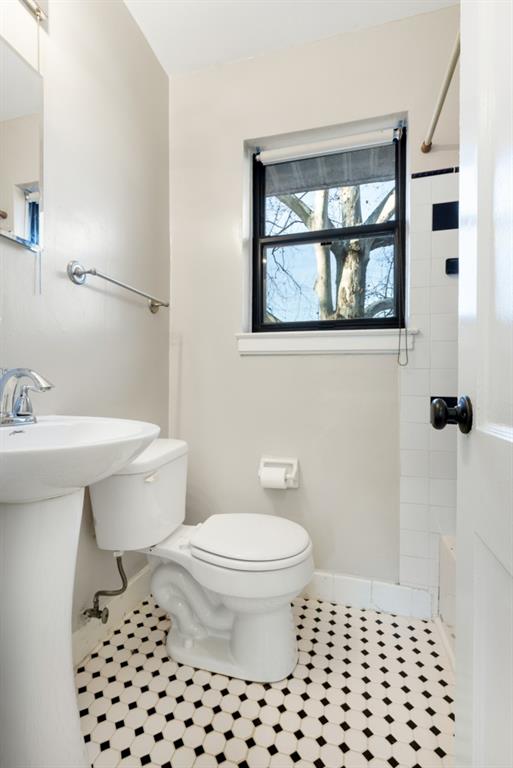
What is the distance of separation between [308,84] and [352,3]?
29cm

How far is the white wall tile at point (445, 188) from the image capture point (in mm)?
1386

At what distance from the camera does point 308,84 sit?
1.58m

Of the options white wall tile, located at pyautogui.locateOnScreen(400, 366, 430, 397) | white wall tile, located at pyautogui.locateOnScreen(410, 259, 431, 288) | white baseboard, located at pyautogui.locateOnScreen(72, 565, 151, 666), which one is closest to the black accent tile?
white wall tile, located at pyautogui.locateOnScreen(410, 259, 431, 288)

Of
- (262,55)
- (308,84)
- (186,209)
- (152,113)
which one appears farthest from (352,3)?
(186,209)

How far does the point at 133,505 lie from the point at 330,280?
1.25 meters

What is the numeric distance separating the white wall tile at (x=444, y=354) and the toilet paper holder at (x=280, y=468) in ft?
2.31

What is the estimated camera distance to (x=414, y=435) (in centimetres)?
147

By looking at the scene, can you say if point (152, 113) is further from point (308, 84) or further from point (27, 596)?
point (27, 596)

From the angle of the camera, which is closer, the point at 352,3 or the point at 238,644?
the point at 238,644

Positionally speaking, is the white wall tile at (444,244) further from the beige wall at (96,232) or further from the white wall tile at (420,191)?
the beige wall at (96,232)

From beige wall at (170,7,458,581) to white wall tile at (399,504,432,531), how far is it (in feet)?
0.11

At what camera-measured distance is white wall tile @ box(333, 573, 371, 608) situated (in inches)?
60.1

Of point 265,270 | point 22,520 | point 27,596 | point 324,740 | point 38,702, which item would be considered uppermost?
point 265,270

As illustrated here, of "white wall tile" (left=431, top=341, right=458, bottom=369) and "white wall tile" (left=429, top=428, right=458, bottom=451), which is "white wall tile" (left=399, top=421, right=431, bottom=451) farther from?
"white wall tile" (left=431, top=341, right=458, bottom=369)
